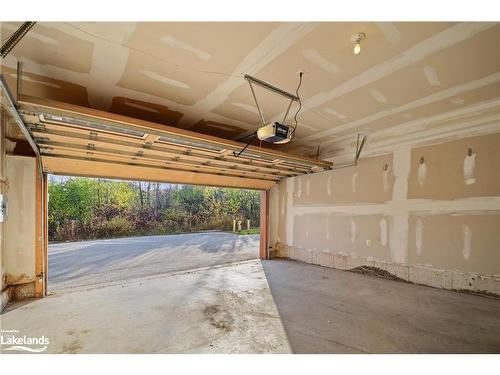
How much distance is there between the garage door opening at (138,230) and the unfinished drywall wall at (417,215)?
2982 millimetres

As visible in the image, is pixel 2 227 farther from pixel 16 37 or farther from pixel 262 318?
pixel 262 318

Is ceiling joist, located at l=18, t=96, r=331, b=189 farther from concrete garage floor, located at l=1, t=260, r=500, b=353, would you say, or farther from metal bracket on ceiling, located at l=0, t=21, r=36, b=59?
concrete garage floor, located at l=1, t=260, r=500, b=353

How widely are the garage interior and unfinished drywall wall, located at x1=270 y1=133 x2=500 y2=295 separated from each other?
1.0 inches

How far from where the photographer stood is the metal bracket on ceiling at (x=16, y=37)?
1756mm

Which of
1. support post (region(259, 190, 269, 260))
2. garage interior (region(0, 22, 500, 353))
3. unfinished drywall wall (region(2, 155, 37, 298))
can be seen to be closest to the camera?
garage interior (region(0, 22, 500, 353))

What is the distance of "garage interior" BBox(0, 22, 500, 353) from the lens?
212cm

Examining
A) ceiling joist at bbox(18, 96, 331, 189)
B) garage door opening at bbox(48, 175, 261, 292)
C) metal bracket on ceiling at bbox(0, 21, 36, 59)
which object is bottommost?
garage door opening at bbox(48, 175, 261, 292)

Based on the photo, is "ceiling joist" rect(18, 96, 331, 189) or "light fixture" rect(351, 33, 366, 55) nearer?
"light fixture" rect(351, 33, 366, 55)

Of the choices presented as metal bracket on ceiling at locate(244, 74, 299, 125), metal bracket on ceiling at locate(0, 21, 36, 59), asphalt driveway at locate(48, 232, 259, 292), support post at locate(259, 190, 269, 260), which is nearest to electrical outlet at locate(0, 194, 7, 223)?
asphalt driveway at locate(48, 232, 259, 292)

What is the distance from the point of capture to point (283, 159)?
4.50m

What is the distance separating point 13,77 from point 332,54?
11.4 ft

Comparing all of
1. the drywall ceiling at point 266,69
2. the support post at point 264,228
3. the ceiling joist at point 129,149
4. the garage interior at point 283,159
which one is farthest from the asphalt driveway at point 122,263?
the drywall ceiling at point 266,69

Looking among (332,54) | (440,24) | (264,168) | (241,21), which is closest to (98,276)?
(264,168)

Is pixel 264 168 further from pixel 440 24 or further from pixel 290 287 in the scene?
pixel 440 24
